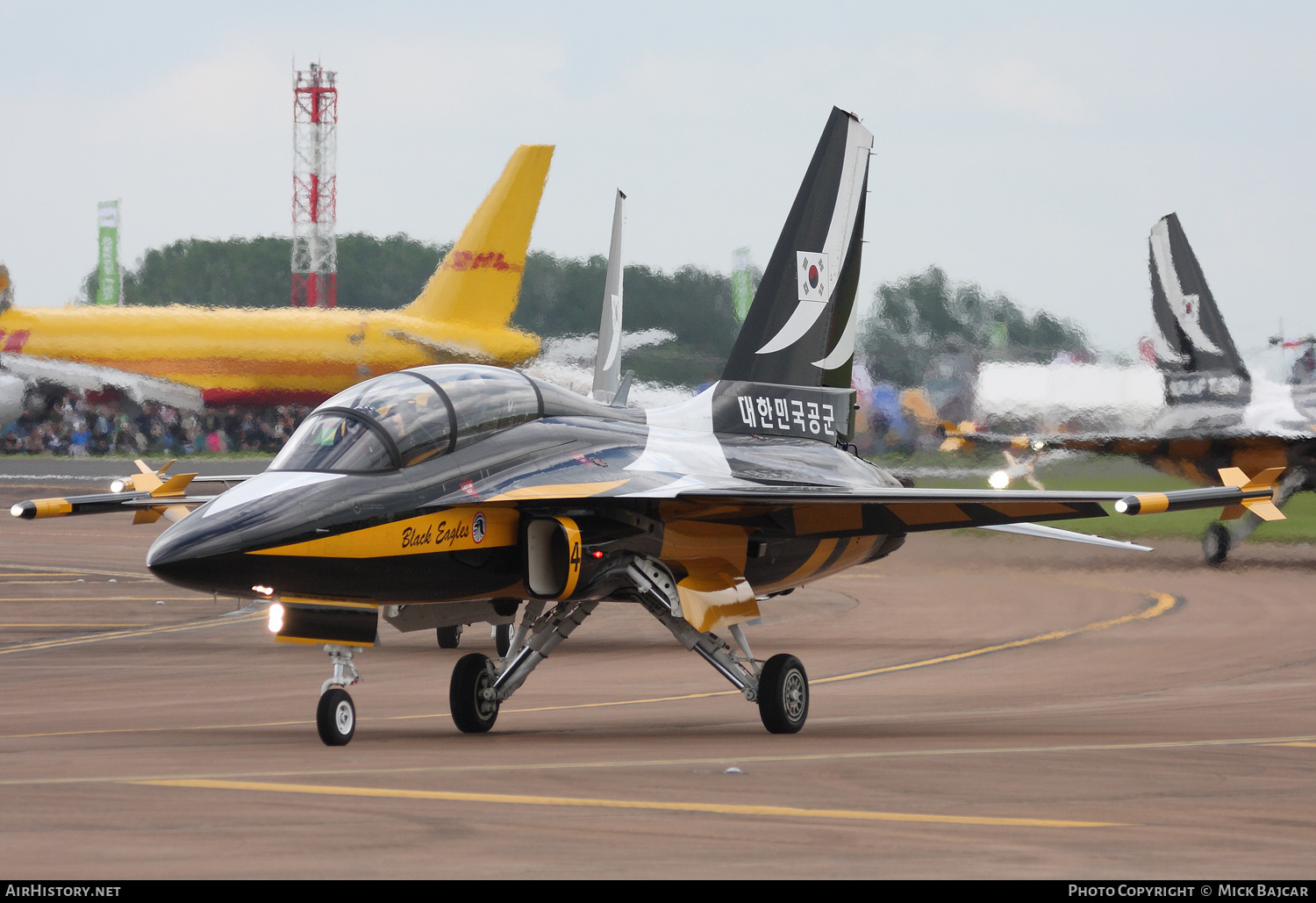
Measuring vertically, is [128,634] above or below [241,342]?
below

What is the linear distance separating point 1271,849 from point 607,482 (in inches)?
234

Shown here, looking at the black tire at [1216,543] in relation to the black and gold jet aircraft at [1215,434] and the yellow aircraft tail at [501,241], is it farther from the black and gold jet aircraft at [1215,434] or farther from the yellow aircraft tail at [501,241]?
the yellow aircraft tail at [501,241]

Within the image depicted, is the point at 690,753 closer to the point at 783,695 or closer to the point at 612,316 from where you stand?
the point at 783,695

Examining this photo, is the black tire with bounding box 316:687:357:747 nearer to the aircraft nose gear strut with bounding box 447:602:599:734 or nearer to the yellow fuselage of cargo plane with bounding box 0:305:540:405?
the aircraft nose gear strut with bounding box 447:602:599:734

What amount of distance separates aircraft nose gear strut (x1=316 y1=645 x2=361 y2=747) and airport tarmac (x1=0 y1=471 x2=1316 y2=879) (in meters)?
0.13

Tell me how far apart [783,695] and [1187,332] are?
21438 mm

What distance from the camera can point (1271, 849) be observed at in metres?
7.16

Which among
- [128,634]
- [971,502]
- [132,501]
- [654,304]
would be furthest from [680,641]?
[654,304]

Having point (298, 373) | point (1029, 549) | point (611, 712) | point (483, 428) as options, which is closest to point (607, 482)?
point (483, 428)

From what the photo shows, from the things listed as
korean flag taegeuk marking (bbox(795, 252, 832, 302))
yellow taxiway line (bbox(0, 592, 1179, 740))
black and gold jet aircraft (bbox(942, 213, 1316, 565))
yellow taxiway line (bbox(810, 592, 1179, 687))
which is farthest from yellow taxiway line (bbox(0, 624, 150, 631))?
black and gold jet aircraft (bbox(942, 213, 1316, 565))

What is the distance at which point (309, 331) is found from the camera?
4828cm

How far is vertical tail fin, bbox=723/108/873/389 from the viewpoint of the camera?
15586mm

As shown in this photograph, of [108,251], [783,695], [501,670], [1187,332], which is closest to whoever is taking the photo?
[783,695]

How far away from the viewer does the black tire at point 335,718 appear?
11.1 m
